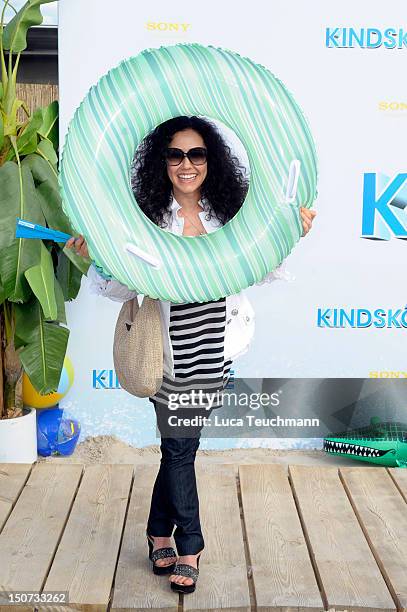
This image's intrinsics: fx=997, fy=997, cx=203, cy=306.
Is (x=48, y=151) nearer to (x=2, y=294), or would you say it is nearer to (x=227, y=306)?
(x=2, y=294)

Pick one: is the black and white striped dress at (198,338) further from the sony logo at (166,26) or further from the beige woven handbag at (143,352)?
the sony logo at (166,26)

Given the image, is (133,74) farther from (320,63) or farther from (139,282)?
(320,63)

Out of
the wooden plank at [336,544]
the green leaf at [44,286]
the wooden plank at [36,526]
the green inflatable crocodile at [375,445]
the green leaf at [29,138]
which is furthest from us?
the green inflatable crocodile at [375,445]

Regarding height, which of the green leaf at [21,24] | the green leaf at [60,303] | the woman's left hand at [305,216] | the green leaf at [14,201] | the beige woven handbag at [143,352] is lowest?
the green leaf at [60,303]

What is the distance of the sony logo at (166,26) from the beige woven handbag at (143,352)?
6.05ft

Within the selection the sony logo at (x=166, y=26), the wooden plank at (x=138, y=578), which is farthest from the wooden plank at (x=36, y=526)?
the sony logo at (x=166, y=26)

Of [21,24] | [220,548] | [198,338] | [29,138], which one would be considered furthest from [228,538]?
[21,24]

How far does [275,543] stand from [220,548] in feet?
0.52

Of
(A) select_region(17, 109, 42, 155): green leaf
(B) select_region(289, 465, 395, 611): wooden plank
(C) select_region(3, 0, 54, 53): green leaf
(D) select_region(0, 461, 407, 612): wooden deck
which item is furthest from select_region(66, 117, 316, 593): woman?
(C) select_region(3, 0, 54, 53): green leaf

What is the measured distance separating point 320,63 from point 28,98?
121cm

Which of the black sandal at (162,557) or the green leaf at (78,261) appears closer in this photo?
the black sandal at (162,557)

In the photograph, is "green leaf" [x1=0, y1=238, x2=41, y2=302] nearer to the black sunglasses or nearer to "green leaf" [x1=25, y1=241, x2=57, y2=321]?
"green leaf" [x1=25, y1=241, x2=57, y2=321]

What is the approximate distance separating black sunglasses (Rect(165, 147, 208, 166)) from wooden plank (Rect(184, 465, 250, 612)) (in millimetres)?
1050

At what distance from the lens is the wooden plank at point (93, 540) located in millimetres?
2459
